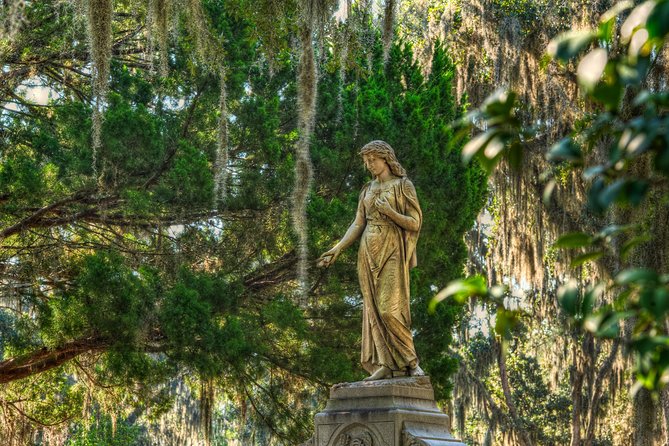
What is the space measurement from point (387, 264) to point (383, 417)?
1198 mm

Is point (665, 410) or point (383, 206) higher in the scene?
point (665, 410)

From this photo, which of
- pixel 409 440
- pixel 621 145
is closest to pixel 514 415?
pixel 409 440

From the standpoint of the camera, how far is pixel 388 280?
7.96 meters

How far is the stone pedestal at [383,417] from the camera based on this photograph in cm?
750

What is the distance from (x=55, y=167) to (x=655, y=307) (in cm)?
1052

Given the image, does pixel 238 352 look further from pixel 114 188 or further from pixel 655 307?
pixel 655 307

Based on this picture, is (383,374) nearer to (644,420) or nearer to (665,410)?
(644,420)

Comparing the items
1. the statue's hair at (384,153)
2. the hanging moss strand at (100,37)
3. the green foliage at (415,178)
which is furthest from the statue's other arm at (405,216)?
the green foliage at (415,178)

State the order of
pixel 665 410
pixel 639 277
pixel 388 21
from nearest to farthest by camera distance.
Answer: pixel 639 277
pixel 388 21
pixel 665 410

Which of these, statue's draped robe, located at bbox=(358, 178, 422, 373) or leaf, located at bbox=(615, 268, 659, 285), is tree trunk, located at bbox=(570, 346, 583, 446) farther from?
leaf, located at bbox=(615, 268, 659, 285)

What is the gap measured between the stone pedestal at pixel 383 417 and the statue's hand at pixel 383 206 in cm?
129

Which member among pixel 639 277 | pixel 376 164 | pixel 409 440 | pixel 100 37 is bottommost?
pixel 639 277

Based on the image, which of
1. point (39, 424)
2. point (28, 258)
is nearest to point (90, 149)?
point (28, 258)

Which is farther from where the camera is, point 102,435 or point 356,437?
point 102,435
